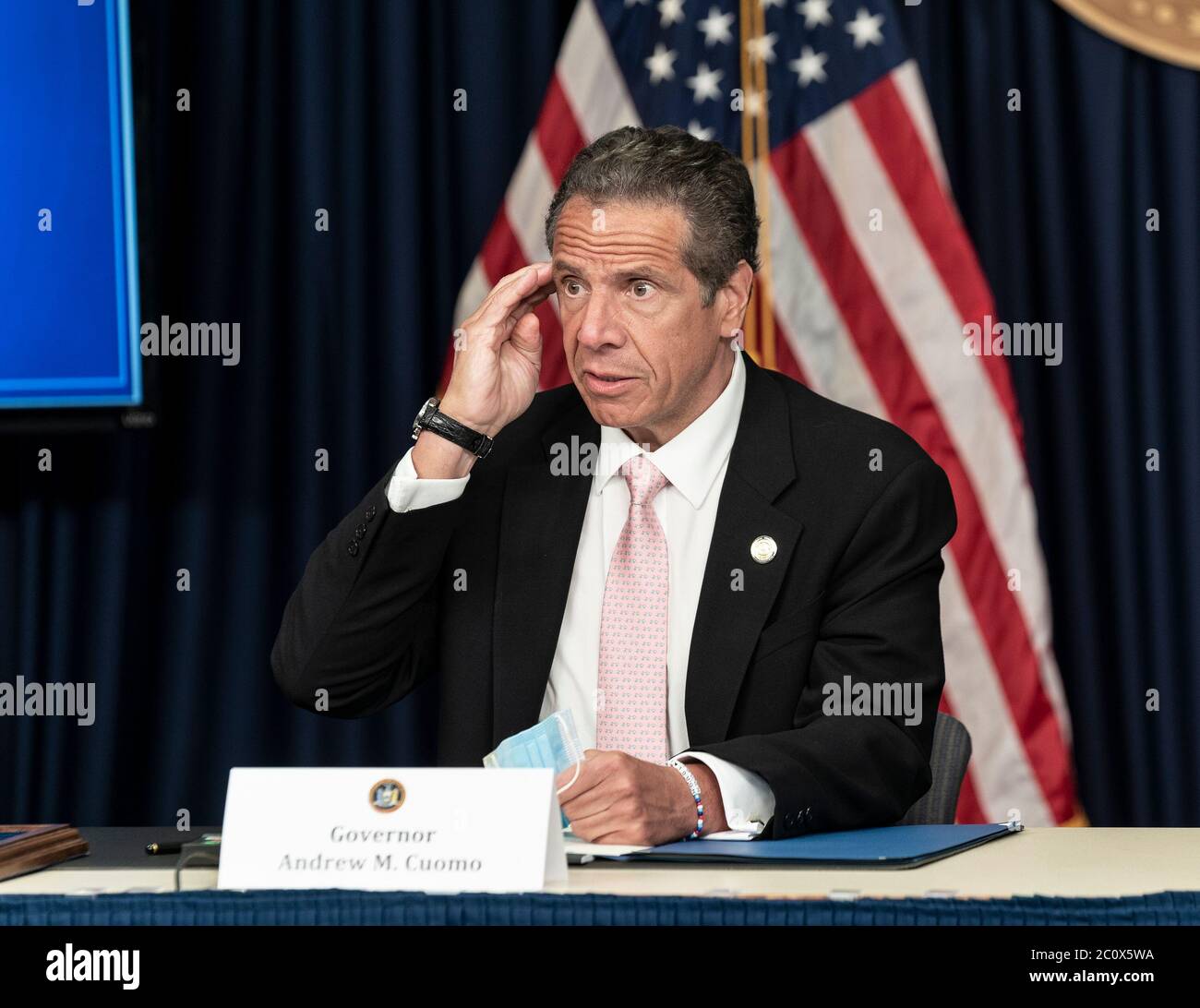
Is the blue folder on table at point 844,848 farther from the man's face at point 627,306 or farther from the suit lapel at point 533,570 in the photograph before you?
the man's face at point 627,306

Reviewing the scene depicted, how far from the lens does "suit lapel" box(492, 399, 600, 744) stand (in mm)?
2262

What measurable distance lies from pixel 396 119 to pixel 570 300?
163 cm

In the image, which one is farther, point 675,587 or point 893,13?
point 893,13

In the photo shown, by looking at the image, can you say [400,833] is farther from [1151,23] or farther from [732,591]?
[1151,23]

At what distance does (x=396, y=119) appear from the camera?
12.4 feet

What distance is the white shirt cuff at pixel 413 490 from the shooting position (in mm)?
2225

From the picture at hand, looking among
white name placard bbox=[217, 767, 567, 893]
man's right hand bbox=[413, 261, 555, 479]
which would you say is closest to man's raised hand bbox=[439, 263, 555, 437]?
man's right hand bbox=[413, 261, 555, 479]

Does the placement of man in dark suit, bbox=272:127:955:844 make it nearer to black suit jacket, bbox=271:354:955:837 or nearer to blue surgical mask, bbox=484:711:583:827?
black suit jacket, bbox=271:354:955:837

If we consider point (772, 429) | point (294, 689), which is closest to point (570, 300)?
point (772, 429)

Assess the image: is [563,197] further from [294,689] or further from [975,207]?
[975,207]

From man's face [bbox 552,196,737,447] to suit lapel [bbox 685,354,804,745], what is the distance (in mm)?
178

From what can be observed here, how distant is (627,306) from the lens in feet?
7.57

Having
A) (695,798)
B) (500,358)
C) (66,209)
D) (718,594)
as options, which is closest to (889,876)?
(695,798)

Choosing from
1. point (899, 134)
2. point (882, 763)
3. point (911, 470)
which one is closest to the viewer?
point (882, 763)
